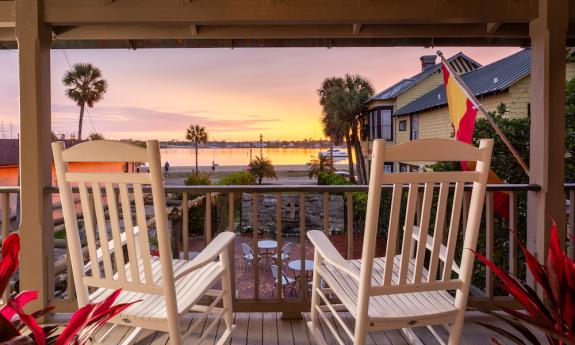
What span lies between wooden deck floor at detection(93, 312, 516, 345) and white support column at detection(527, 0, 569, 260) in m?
0.72

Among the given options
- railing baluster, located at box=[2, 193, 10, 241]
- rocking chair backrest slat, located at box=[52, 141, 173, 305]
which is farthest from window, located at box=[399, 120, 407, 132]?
rocking chair backrest slat, located at box=[52, 141, 173, 305]

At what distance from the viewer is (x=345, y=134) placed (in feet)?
83.3

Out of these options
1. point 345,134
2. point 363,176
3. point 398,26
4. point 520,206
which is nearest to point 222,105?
point 345,134

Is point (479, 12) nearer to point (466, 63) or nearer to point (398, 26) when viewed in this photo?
point (398, 26)

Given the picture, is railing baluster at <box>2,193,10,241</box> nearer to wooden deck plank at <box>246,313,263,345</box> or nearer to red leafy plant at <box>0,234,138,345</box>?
wooden deck plank at <box>246,313,263,345</box>

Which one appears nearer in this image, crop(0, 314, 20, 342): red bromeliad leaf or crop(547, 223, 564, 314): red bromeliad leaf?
crop(0, 314, 20, 342): red bromeliad leaf

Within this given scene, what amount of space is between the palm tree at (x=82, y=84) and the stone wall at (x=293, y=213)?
1079 cm

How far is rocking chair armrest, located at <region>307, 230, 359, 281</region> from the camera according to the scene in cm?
178

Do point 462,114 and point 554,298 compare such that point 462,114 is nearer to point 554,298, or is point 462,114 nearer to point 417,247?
point 417,247

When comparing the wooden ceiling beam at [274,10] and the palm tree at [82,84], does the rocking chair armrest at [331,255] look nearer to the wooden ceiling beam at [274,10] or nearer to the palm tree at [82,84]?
the wooden ceiling beam at [274,10]

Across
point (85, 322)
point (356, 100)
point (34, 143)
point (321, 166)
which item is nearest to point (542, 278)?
point (85, 322)

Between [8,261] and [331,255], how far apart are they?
1398 millimetres

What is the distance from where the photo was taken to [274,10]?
8.84 feet

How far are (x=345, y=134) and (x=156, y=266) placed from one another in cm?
2379
